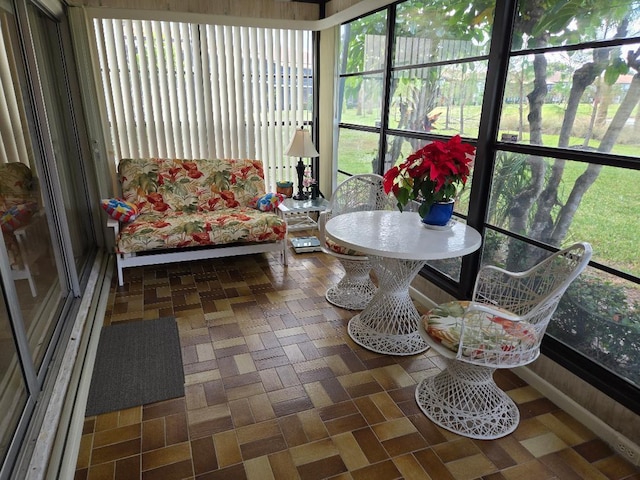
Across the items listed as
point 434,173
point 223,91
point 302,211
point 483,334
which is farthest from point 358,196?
point 223,91

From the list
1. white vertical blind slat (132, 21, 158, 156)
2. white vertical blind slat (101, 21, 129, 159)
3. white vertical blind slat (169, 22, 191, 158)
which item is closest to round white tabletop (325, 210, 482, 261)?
Result: white vertical blind slat (169, 22, 191, 158)

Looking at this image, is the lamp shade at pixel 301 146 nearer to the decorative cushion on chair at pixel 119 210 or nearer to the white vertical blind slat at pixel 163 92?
the white vertical blind slat at pixel 163 92

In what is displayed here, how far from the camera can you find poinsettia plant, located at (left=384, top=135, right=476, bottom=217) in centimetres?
214

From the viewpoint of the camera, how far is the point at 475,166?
2500mm

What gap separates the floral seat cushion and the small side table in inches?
8.8

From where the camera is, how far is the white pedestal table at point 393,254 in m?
2.05

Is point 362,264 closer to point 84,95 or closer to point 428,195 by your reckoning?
point 428,195

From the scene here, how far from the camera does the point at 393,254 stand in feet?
6.49

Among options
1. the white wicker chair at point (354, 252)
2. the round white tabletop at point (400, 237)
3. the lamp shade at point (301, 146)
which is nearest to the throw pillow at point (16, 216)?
the round white tabletop at point (400, 237)

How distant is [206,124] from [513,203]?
3039mm

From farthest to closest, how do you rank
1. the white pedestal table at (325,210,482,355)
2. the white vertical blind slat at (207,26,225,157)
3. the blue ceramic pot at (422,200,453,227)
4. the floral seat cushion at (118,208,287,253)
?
the white vertical blind slat at (207,26,225,157)
the floral seat cushion at (118,208,287,253)
the blue ceramic pot at (422,200,453,227)
the white pedestal table at (325,210,482,355)

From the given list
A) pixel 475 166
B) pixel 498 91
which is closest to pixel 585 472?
pixel 475 166

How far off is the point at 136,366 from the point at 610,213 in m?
2.47

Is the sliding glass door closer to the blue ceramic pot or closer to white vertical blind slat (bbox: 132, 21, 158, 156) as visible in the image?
white vertical blind slat (bbox: 132, 21, 158, 156)
